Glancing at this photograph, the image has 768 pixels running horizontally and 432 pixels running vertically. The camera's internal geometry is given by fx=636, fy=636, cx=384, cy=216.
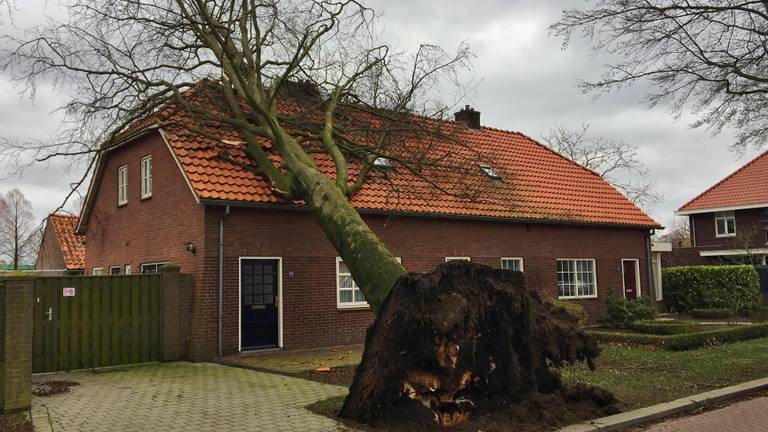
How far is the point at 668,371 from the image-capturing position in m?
11.2

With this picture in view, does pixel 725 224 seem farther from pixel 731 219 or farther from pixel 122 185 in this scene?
pixel 122 185

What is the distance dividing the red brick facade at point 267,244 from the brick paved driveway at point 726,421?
880 centimetres

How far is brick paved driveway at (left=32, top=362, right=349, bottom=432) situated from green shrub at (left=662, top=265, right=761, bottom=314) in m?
18.4

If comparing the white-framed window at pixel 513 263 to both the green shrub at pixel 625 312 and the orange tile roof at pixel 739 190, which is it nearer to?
the green shrub at pixel 625 312

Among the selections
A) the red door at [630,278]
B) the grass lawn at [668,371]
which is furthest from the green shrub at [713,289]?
the grass lawn at [668,371]

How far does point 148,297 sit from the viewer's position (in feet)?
43.6

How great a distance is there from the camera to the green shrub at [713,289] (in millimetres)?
23172

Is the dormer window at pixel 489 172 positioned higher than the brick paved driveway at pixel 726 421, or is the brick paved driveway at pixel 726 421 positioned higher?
the dormer window at pixel 489 172

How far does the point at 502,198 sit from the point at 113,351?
11.4 metres

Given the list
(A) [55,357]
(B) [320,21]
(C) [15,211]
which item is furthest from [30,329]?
(C) [15,211]

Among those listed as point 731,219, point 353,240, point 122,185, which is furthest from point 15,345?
point 731,219

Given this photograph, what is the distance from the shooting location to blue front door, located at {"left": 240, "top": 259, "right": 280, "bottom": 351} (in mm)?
14086

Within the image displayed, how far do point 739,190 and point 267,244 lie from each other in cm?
3130

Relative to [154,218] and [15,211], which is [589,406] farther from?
[15,211]
